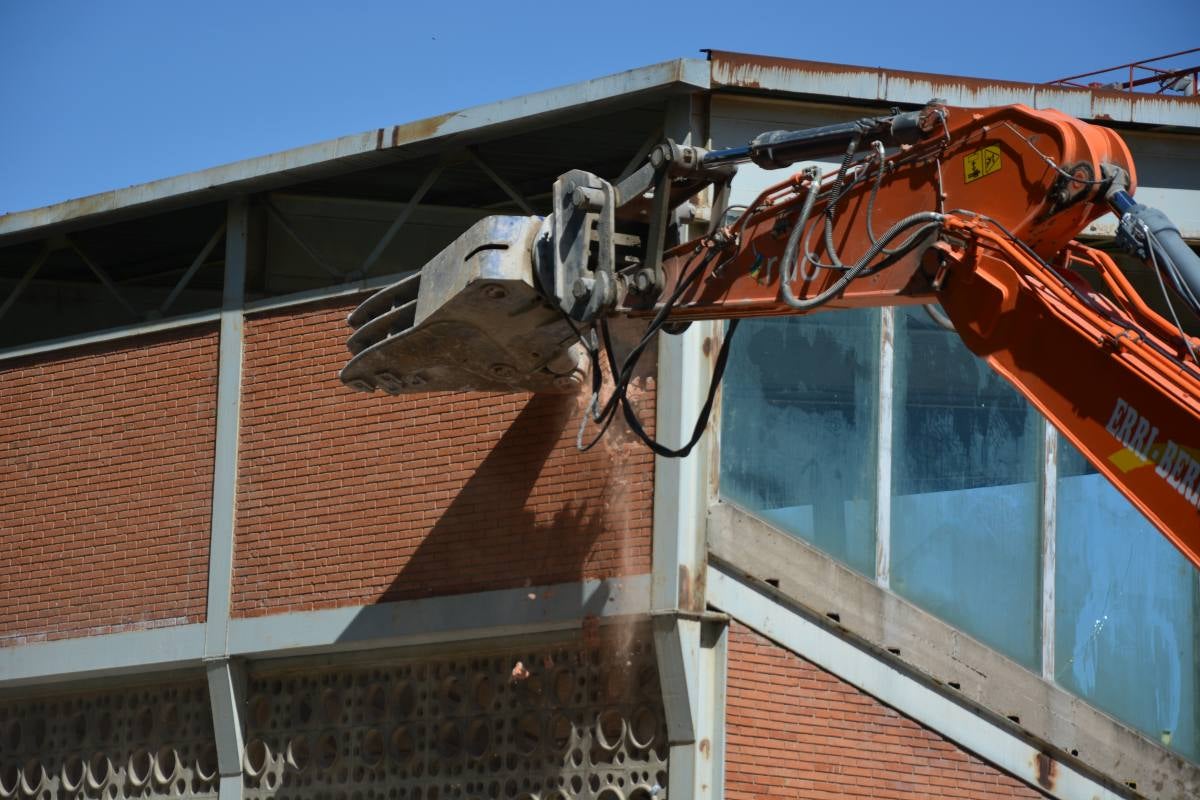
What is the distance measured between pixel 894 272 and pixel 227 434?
934cm

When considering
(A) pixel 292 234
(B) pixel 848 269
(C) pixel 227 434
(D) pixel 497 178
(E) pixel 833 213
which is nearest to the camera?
(B) pixel 848 269

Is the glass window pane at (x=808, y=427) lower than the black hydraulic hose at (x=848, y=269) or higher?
higher

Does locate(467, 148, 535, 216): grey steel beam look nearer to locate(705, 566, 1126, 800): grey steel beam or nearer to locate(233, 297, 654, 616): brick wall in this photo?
locate(233, 297, 654, 616): brick wall

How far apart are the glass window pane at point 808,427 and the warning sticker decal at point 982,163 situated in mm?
5634

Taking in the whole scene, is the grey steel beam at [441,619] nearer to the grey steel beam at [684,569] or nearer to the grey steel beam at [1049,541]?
the grey steel beam at [684,569]

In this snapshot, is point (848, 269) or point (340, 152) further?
point (340, 152)

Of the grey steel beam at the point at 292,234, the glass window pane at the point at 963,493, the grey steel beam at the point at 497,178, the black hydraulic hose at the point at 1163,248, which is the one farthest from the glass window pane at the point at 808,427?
the black hydraulic hose at the point at 1163,248

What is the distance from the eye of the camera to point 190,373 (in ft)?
57.7

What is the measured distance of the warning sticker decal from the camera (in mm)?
9031

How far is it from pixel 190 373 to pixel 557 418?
4.65 meters

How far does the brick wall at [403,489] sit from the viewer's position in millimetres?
14508

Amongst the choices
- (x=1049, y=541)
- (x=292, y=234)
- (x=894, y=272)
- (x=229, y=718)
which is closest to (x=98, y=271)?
(x=292, y=234)

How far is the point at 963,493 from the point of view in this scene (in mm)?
15195

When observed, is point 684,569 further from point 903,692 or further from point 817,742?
point 903,692
